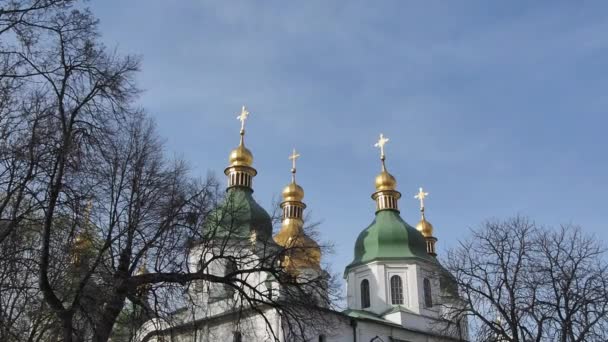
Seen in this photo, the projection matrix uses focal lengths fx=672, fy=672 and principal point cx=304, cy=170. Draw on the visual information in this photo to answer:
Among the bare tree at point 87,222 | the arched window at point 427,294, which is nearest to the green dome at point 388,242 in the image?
the arched window at point 427,294

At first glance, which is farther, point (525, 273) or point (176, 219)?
point (525, 273)

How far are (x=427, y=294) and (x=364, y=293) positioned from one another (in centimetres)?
397

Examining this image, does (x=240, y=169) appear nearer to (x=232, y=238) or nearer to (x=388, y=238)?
(x=388, y=238)

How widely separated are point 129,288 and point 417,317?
2864 cm

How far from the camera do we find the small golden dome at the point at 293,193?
156 ft

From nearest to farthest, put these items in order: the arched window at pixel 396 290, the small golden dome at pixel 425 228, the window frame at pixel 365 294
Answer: the arched window at pixel 396 290 < the window frame at pixel 365 294 < the small golden dome at pixel 425 228

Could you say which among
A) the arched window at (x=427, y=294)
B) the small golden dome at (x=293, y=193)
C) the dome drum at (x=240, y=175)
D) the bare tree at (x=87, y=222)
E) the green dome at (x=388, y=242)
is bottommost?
the bare tree at (x=87, y=222)

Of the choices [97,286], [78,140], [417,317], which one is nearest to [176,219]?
[97,286]

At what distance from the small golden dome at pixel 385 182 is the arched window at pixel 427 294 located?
7.54m

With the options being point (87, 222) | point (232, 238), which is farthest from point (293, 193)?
point (87, 222)

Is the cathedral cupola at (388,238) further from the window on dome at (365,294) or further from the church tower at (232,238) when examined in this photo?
the church tower at (232,238)

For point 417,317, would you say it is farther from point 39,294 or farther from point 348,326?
point 39,294

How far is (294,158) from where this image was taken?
52688 mm

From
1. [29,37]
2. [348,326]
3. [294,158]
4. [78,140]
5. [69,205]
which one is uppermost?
[294,158]
